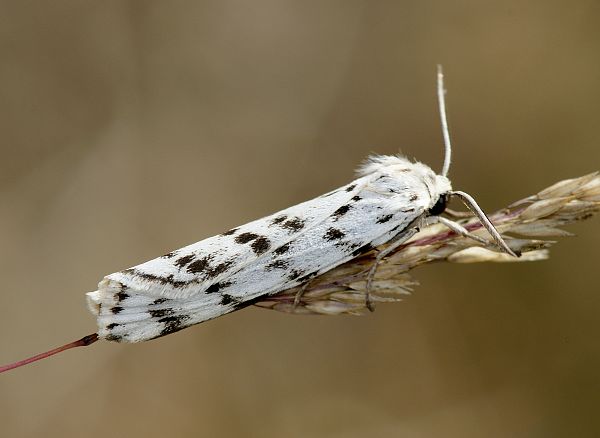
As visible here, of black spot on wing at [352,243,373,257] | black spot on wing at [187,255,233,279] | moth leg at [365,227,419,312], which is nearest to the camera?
black spot on wing at [187,255,233,279]

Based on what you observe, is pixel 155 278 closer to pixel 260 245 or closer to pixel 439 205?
pixel 260 245

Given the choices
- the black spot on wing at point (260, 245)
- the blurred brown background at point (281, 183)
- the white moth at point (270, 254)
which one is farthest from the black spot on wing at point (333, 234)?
the blurred brown background at point (281, 183)

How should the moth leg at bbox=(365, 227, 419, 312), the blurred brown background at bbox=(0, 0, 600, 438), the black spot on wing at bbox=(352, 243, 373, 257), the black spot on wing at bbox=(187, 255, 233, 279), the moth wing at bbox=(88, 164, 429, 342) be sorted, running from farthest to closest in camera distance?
1. the blurred brown background at bbox=(0, 0, 600, 438)
2. the black spot on wing at bbox=(352, 243, 373, 257)
3. the moth leg at bbox=(365, 227, 419, 312)
4. the black spot on wing at bbox=(187, 255, 233, 279)
5. the moth wing at bbox=(88, 164, 429, 342)

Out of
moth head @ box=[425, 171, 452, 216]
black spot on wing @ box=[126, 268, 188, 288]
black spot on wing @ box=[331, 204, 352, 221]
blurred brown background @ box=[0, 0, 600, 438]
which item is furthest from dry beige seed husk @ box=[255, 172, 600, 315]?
blurred brown background @ box=[0, 0, 600, 438]

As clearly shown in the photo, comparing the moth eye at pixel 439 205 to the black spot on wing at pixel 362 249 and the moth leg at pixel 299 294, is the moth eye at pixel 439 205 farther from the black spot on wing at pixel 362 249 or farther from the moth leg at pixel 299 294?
the moth leg at pixel 299 294

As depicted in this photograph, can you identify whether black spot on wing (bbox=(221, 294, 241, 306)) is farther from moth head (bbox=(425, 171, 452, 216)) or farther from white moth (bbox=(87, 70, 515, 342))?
moth head (bbox=(425, 171, 452, 216))

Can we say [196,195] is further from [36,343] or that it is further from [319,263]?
[319,263]

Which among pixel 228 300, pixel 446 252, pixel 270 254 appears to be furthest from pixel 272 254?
pixel 446 252
